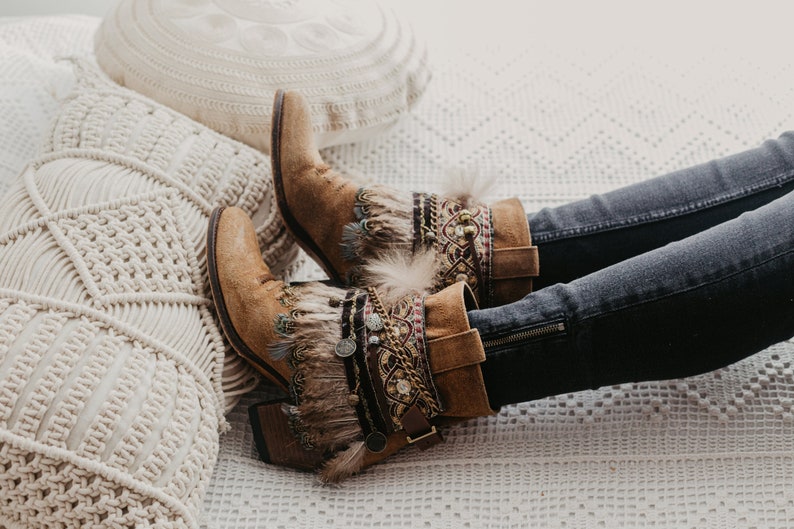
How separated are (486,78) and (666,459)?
0.70 metres

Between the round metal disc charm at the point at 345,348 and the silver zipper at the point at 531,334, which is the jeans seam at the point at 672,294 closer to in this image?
the silver zipper at the point at 531,334

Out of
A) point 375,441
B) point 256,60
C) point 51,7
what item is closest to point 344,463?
point 375,441

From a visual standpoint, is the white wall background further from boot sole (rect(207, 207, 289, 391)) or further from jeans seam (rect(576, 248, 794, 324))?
jeans seam (rect(576, 248, 794, 324))

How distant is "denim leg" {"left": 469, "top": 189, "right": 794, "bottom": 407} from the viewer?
2.34ft

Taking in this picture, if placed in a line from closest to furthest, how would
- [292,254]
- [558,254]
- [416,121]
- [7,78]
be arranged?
1. [558,254]
2. [292,254]
3. [7,78]
4. [416,121]

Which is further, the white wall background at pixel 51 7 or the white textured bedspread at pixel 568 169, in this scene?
the white wall background at pixel 51 7

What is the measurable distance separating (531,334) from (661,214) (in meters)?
0.24

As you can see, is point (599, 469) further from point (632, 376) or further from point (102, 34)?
point (102, 34)

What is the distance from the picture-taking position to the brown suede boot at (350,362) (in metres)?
0.73

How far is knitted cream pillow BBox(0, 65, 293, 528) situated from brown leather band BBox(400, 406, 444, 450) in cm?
19

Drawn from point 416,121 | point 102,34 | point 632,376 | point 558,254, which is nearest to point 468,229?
point 558,254

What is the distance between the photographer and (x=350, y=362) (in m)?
0.73

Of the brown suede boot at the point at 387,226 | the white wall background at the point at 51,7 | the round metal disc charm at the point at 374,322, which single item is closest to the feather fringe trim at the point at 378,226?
the brown suede boot at the point at 387,226

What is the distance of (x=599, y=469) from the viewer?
0.75 meters
